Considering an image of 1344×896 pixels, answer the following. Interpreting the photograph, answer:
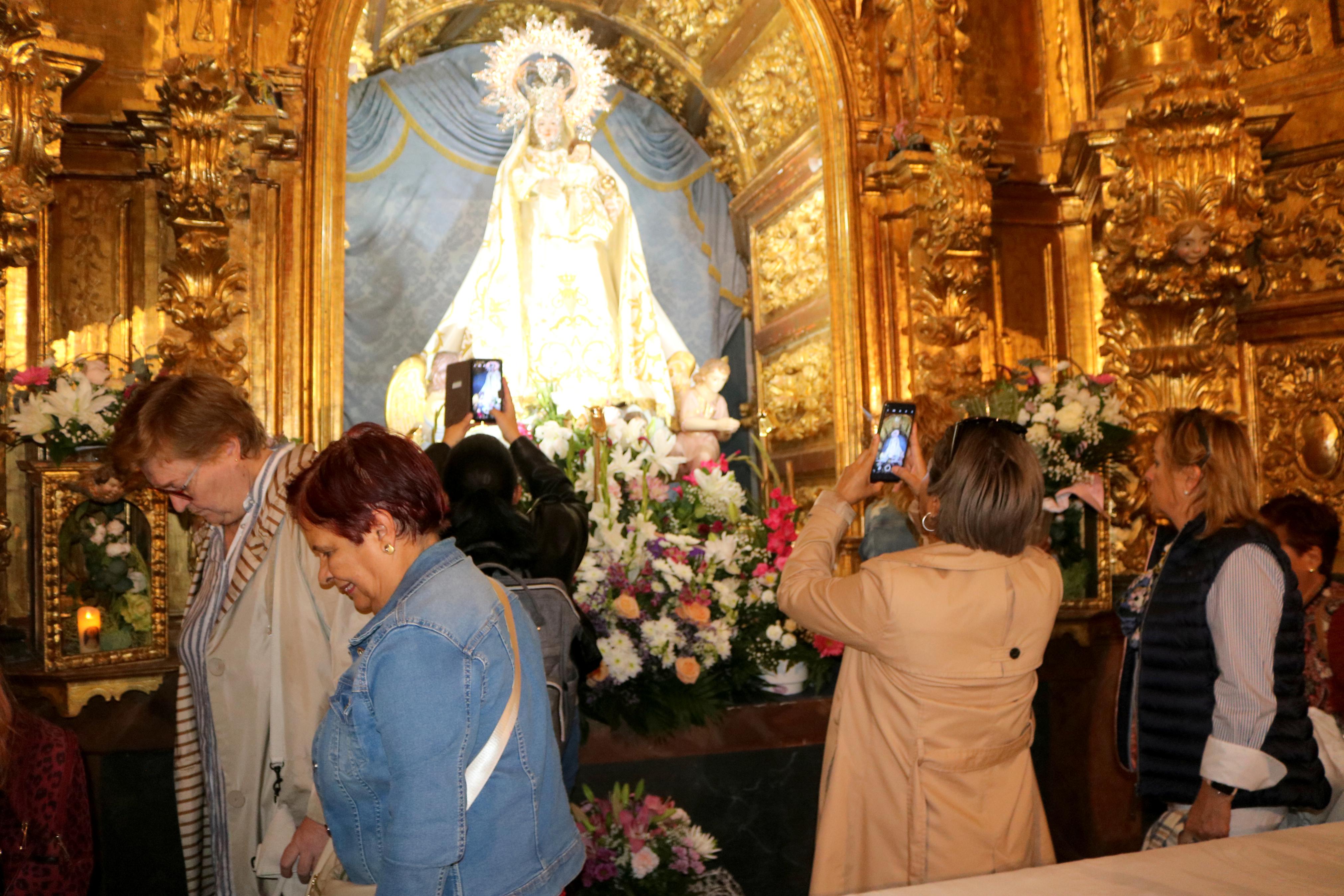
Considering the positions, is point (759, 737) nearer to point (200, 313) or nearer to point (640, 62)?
point (200, 313)

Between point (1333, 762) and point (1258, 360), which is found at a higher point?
point (1258, 360)

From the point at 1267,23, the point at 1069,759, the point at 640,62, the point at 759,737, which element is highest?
the point at 640,62

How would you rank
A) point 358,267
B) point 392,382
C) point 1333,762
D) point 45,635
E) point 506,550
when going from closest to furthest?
point 506,550, point 1333,762, point 45,635, point 392,382, point 358,267

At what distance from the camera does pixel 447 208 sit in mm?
7055

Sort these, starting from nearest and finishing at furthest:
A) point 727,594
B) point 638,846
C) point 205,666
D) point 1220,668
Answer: point 205,666 → point 1220,668 → point 638,846 → point 727,594

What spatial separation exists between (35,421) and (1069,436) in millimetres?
3899

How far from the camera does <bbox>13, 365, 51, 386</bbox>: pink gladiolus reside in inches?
155

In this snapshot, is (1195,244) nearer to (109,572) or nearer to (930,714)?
(930,714)

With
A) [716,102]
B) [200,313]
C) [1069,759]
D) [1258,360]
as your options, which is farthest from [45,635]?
[1258,360]

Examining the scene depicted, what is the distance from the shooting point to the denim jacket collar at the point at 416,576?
1.57 meters

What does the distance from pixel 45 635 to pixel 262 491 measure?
199 cm

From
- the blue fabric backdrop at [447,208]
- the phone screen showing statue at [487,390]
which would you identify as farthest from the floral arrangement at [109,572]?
the blue fabric backdrop at [447,208]

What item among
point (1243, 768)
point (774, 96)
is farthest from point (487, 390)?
point (774, 96)

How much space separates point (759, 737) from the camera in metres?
3.90
